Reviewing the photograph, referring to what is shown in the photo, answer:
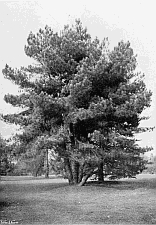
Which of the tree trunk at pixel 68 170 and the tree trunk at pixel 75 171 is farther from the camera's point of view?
the tree trunk at pixel 68 170

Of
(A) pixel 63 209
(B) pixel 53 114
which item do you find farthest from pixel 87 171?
(A) pixel 63 209

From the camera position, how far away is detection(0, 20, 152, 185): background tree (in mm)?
24188

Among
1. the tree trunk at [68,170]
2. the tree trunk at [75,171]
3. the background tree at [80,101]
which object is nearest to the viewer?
the background tree at [80,101]

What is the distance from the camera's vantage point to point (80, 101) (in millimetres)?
24797

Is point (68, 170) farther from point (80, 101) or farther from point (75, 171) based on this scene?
point (80, 101)

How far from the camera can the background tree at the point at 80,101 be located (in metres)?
24.2

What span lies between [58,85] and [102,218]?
559 inches

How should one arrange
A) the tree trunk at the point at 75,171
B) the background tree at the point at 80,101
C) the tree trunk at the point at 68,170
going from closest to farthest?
the background tree at the point at 80,101, the tree trunk at the point at 75,171, the tree trunk at the point at 68,170

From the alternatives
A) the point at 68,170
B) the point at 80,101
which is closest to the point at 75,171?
the point at 68,170

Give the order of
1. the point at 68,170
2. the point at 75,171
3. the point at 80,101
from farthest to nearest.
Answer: the point at 68,170
the point at 75,171
the point at 80,101

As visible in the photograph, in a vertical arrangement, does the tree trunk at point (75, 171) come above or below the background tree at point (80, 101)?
below

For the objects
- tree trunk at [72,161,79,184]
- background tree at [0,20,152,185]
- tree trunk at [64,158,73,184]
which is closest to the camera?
background tree at [0,20,152,185]

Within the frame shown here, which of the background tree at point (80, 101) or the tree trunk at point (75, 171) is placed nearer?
the background tree at point (80, 101)

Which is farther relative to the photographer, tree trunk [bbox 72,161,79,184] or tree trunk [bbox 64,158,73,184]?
tree trunk [bbox 64,158,73,184]
